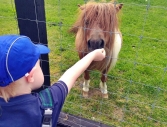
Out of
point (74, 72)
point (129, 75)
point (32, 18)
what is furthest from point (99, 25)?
point (129, 75)

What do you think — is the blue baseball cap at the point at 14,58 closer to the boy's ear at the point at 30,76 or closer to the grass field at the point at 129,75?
the boy's ear at the point at 30,76

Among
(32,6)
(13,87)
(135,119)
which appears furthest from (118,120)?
(13,87)

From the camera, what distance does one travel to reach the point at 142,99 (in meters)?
3.17

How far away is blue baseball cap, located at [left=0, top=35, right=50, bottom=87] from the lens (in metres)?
1.20

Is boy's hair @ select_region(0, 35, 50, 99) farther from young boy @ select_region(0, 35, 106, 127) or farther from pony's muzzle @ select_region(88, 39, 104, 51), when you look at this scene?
pony's muzzle @ select_region(88, 39, 104, 51)

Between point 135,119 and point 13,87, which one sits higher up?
point 13,87

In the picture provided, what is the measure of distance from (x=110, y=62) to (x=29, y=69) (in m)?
1.90

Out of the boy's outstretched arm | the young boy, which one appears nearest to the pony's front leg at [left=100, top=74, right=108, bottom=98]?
A: the boy's outstretched arm

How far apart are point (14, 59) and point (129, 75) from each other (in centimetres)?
272

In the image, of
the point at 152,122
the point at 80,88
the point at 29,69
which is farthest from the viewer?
the point at 80,88

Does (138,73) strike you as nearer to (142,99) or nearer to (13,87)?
(142,99)

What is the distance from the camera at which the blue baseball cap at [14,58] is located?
1.20 meters

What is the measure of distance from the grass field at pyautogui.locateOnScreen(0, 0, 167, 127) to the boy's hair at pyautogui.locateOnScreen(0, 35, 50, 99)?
962 millimetres

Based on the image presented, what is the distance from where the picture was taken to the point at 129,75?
3713mm
